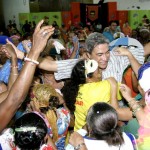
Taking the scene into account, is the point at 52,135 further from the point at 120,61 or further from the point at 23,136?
the point at 120,61

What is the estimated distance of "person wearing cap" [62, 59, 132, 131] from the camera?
224 cm

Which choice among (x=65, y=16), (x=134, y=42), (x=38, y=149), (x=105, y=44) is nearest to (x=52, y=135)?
(x=38, y=149)

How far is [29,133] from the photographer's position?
158 centimetres

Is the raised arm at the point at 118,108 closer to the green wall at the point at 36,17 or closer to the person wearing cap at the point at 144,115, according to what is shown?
the person wearing cap at the point at 144,115

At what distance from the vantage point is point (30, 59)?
1412 millimetres

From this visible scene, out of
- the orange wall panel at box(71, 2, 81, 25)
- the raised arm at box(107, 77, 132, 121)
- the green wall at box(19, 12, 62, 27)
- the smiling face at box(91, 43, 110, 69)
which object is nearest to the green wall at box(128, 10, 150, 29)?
the orange wall panel at box(71, 2, 81, 25)

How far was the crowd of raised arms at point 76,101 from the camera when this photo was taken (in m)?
1.46

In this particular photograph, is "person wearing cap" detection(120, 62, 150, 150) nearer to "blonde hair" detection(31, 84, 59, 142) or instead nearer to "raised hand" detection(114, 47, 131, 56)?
"blonde hair" detection(31, 84, 59, 142)

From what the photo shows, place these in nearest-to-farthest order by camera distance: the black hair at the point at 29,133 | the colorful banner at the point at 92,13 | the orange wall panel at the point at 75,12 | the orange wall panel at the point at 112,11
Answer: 1. the black hair at the point at 29,133
2. the orange wall panel at the point at 75,12
3. the orange wall panel at the point at 112,11
4. the colorful banner at the point at 92,13

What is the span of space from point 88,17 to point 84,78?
12893 mm

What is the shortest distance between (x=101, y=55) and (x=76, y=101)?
593 millimetres

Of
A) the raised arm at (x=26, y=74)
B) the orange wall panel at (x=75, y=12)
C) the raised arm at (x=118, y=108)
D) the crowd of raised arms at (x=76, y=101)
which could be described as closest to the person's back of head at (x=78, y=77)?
the crowd of raised arms at (x=76, y=101)

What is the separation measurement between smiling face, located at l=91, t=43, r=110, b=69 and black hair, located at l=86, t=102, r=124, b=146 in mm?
1017

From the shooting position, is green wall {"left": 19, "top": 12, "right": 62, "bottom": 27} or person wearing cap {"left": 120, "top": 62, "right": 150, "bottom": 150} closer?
person wearing cap {"left": 120, "top": 62, "right": 150, "bottom": 150}
